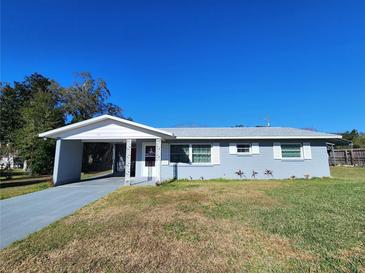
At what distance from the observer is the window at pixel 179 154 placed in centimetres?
1312

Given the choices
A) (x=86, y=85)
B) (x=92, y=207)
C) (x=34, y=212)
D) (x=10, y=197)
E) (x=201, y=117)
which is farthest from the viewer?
(x=201, y=117)

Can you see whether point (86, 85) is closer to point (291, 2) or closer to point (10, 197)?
point (10, 197)

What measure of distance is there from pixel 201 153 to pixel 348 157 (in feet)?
61.2

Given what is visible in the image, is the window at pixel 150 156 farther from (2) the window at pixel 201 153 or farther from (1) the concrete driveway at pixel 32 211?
(1) the concrete driveway at pixel 32 211

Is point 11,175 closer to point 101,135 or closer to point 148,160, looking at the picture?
point 101,135

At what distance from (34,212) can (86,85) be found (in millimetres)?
24369

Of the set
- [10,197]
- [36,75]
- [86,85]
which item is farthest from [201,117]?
[10,197]

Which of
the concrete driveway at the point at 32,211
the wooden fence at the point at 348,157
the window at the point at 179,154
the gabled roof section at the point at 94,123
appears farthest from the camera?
the wooden fence at the point at 348,157

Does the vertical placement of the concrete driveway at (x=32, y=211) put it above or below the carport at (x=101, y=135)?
below

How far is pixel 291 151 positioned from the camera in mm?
12984

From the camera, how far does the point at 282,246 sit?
3459 millimetres

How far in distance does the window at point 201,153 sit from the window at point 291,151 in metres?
4.95

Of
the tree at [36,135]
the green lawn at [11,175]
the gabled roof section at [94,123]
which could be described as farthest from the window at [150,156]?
the green lawn at [11,175]

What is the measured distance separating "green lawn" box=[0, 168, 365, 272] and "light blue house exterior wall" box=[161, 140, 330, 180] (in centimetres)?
645
